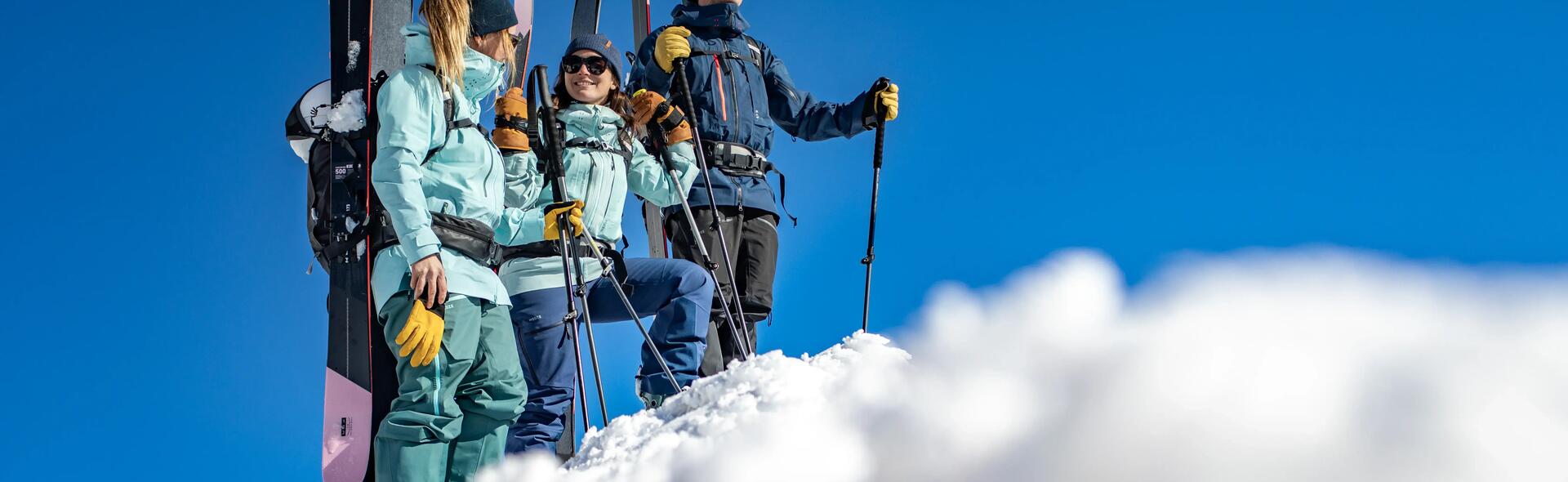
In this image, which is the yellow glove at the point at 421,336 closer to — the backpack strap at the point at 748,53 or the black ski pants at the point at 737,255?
the black ski pants at the point at 737,255

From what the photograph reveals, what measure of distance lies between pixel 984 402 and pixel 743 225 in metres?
3.92

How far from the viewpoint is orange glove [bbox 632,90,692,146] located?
5.54m

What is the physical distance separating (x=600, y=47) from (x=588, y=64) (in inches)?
3.8

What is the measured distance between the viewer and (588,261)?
4746 mm

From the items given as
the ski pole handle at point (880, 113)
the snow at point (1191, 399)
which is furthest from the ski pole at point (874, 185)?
the snow at point (1191, 399)

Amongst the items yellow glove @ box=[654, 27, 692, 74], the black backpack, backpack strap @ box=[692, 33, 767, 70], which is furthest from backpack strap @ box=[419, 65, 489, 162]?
backpack strap @ box=[692, 33, 767, 70]

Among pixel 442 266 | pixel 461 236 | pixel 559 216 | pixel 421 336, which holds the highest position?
pixel 559 216

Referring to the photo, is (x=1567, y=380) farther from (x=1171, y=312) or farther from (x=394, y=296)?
(x=394, y=296)

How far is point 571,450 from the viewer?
5504mm

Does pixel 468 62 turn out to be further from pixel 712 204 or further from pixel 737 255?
pixel 737 255

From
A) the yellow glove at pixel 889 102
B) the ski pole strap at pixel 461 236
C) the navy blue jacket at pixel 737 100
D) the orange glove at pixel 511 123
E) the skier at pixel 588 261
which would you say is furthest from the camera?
the yellow glove at pixel 889 102

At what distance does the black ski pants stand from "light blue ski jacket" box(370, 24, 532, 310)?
5.51ft

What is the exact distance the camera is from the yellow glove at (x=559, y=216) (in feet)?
14.7

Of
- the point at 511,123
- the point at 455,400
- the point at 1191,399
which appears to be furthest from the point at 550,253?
the point at 1191,399
